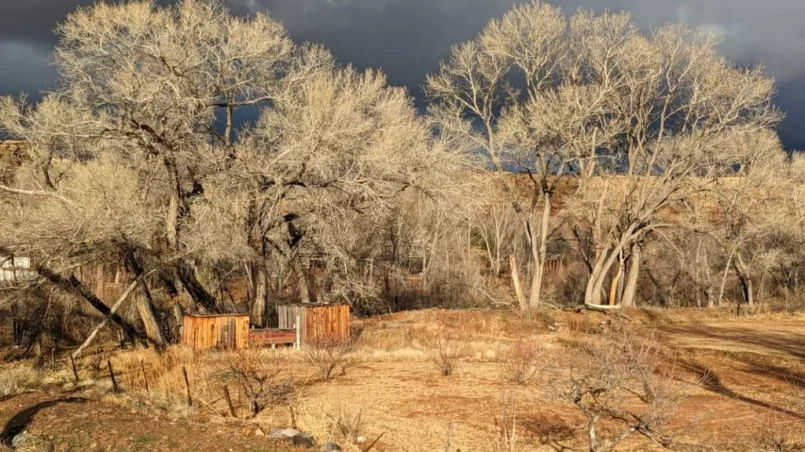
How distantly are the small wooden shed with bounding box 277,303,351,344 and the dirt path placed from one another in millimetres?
8086

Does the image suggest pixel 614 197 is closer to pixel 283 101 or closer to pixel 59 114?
pixel 283 101

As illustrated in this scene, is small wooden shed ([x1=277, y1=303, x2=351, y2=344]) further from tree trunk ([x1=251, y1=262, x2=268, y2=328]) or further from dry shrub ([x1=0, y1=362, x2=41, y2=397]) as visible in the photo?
dry shrub ([x1=0, y1=362, x2=41, y2=397])

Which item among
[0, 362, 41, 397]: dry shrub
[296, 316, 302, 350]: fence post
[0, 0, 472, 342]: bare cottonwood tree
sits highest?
[0, 0, 472, 342]: bare cottonwood tree

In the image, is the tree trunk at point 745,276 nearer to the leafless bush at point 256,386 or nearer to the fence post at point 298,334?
the fence post at point 298,334

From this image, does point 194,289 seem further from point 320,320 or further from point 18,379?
point 18,379

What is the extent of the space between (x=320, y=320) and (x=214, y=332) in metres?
3.20

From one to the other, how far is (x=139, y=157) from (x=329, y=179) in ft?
21.1

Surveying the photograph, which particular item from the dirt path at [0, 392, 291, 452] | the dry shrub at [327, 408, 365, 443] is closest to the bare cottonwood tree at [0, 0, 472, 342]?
the dirt path at [0, 392, 291, 452]

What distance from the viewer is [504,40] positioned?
32.0m

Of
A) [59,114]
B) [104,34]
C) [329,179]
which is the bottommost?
[329,179]

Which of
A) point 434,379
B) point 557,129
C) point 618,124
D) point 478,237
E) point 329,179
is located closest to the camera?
point 434,379

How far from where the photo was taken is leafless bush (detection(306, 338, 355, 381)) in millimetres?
16234

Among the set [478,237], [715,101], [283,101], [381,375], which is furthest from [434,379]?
[478,237]

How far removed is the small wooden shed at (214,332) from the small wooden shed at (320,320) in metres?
1.83
